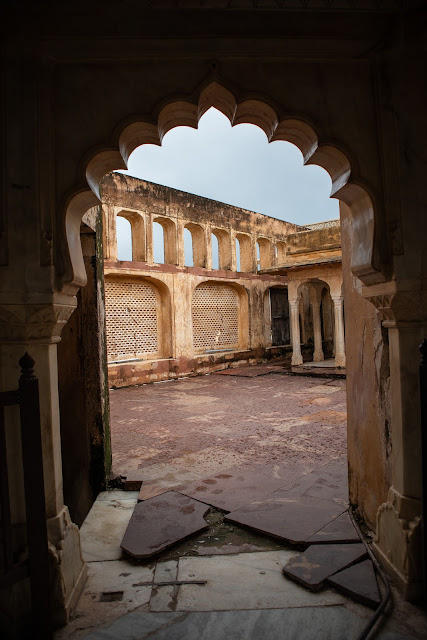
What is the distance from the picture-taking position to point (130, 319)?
1220 centimetres

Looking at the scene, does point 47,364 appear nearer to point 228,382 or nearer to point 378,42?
point 378,42

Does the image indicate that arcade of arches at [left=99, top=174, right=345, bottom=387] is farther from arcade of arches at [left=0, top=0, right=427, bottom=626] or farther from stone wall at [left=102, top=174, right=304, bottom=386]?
arcade of arches at [left=0, top=0, right=427, bottom=626]

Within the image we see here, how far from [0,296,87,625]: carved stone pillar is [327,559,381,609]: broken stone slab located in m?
1.48

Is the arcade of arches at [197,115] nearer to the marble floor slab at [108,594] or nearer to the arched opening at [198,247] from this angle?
the marble floor slab at [108,594]

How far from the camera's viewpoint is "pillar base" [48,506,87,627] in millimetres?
2146

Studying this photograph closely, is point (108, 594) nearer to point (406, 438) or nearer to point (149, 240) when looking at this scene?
point (406, 438)

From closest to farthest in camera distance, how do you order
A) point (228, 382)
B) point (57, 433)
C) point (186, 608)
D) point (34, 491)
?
1. point (34, 491)
2. point (186, 608)
3. point (57, 433)
4. point (228, 382)

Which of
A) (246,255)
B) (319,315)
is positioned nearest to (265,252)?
(246,255)

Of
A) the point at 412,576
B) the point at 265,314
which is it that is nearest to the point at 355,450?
the point at 412,576

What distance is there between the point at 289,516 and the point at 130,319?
9.57 meters

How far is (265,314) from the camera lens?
1652 cm

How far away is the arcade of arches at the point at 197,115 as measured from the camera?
226cm

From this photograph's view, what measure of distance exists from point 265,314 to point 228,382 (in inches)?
221

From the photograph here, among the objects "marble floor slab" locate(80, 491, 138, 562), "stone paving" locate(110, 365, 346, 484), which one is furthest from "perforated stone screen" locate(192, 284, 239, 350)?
"marble floor slab" locate(80, 491, 138, 562)
